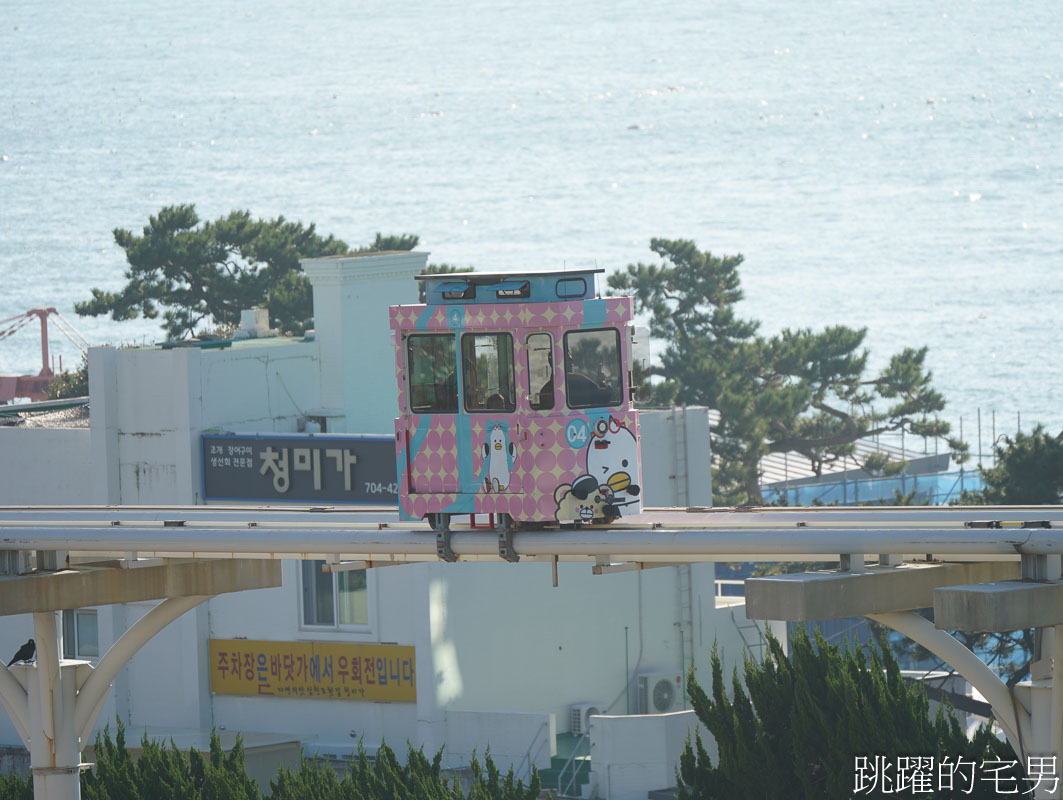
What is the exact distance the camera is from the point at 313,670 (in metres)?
38.9

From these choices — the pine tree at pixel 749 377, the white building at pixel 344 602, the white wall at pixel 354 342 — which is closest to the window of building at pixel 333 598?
the white building at pixel 344 602

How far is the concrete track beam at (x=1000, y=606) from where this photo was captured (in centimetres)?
1808

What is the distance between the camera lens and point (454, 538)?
2214 cm

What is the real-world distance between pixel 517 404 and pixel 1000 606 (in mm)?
6132

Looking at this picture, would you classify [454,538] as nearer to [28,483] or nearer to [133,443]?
[133,443]

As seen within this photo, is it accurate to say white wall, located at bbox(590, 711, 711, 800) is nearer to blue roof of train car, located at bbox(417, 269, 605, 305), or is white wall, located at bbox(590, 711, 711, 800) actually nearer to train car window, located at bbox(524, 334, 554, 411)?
train car window, located at bbox(524, 334, 554, 411)

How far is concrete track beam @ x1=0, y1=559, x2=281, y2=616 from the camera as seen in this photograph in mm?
24141

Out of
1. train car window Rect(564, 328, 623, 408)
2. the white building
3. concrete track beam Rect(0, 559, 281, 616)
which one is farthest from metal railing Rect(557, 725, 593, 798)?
train car window Rect(564, 328, 623, 408)

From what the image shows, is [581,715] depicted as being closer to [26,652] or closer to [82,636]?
[82,636]

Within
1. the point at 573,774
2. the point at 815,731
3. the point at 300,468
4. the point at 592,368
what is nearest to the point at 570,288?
the point at 592,368

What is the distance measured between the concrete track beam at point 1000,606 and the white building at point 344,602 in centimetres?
1897

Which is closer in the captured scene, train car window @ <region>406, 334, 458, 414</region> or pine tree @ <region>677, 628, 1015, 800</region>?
train car window @ <region>406, 334, 458, 414</region>

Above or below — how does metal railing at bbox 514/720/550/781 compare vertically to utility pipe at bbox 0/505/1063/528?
below

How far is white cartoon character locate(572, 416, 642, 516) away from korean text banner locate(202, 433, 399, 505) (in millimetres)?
15483
